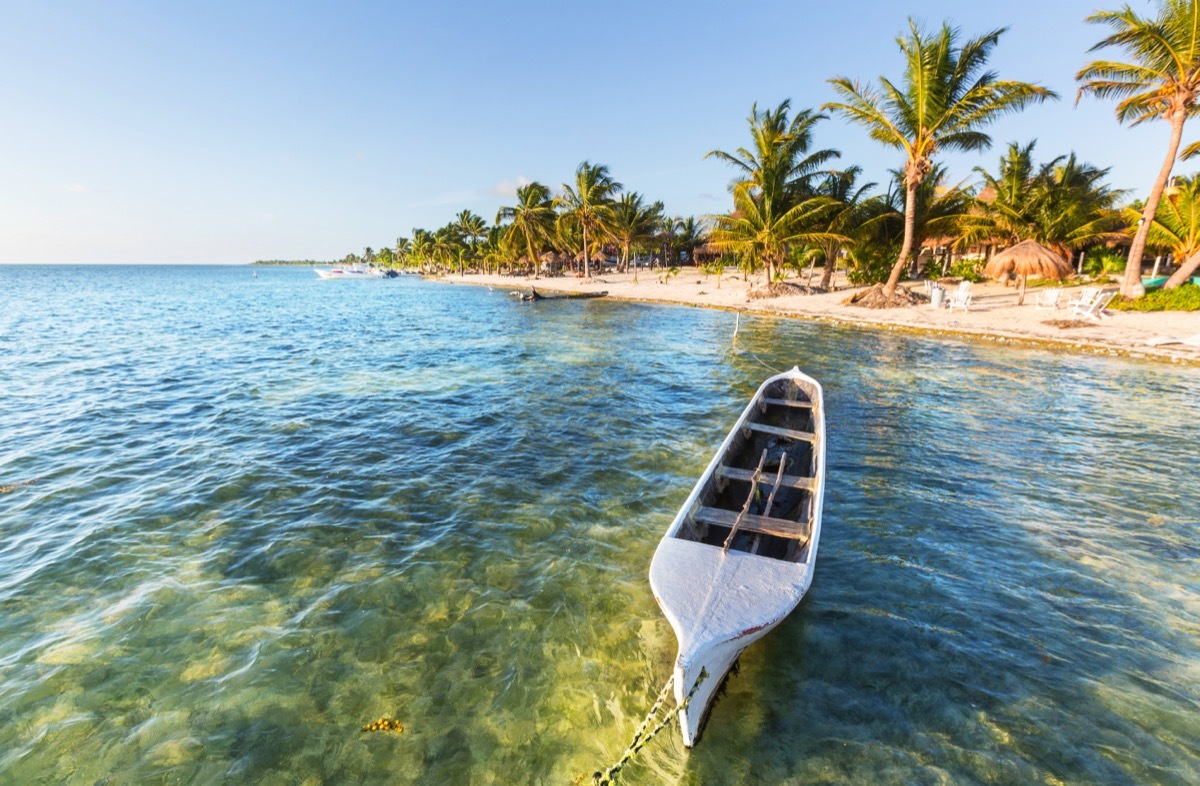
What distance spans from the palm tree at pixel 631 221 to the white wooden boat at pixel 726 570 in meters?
52.7

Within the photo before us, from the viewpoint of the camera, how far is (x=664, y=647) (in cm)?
510

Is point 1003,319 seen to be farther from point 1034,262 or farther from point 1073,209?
point 1073,209

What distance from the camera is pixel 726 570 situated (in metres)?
4.45

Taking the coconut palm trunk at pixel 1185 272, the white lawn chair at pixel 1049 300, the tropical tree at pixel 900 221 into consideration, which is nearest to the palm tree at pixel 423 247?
the tropical tree at pixel 900 221

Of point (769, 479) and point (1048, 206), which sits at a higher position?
point (1048, 206)

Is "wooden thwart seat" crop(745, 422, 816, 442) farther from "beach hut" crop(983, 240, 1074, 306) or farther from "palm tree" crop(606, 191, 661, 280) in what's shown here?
"palm tree" crop(606, 191, 661, 280)

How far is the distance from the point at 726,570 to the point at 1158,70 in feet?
107

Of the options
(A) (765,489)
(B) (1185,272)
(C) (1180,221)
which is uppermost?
(C) (1180,221)

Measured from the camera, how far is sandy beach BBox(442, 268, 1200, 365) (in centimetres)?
1922

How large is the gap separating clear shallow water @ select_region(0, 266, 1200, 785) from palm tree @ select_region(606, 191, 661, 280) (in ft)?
158

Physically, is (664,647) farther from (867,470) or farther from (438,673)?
(867,470)

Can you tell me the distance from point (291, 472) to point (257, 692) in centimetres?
538

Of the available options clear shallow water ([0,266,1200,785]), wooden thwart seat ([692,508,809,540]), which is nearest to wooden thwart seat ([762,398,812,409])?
clear shallow water ([0,266,1200,785])

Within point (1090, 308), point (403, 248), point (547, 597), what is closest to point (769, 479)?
point (547, 597)
